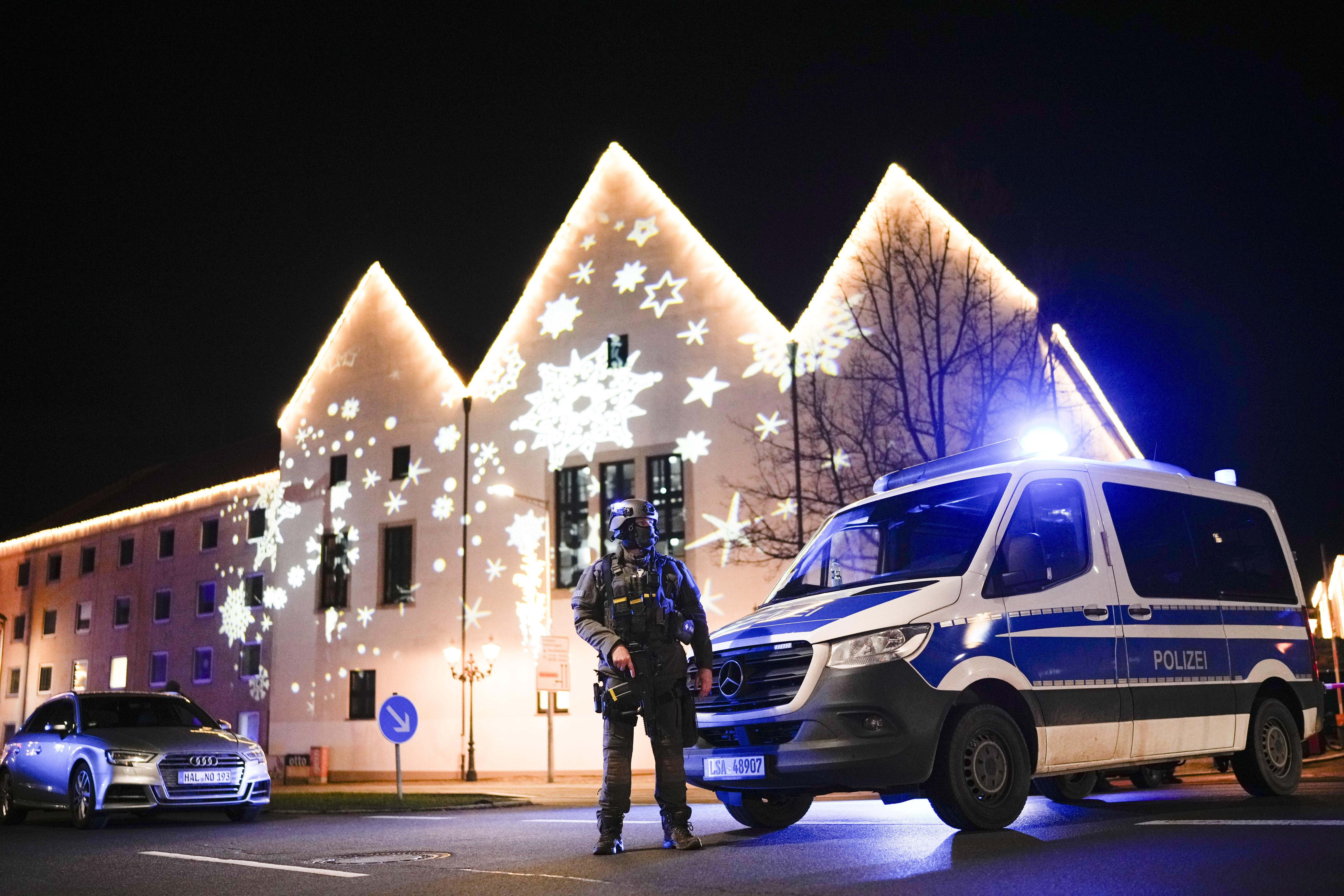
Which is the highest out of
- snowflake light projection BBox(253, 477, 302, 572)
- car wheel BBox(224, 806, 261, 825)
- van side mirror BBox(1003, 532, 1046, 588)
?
snowflake light projection BBox(253, 477, 302, 572)

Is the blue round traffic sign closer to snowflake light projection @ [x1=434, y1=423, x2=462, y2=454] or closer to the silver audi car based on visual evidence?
the silver audi car

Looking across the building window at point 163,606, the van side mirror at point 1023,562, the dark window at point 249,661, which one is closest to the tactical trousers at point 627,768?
the van side mirror at point 1023,562

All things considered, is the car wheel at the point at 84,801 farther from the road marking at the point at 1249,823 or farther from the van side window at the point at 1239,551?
the van side window at the point at 1239,551

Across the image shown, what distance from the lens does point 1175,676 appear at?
8289 mm

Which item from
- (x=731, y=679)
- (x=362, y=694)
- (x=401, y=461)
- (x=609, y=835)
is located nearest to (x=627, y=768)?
(x=609, y=835)

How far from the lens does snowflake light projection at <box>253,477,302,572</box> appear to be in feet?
120

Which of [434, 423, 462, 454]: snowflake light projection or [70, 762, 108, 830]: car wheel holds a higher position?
[434, 423, 462, 454]: snowflake light projection

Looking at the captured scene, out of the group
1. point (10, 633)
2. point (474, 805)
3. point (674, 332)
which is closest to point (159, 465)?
point (10, 633)

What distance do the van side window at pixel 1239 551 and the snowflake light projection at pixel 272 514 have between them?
3084 centimetres

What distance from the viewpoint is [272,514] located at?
123 ft

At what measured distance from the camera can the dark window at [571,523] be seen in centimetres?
3023

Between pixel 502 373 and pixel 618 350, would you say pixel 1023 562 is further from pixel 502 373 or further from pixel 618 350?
pixel 502 373

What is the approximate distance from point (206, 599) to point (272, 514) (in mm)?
5801

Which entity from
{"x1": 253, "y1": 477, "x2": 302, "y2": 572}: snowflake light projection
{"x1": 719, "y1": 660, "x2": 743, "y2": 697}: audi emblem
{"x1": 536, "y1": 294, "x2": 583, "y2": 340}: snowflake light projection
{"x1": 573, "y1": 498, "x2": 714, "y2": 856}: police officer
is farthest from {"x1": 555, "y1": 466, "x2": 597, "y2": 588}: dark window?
{"x1": 573, "y1": 498, "x2": 714, "y2": 856}: police officer
